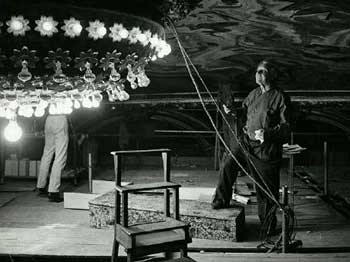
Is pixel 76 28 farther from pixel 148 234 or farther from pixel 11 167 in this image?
pixel 11 167

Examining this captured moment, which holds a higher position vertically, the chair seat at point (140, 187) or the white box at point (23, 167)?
the chair seat at point (140, 187)

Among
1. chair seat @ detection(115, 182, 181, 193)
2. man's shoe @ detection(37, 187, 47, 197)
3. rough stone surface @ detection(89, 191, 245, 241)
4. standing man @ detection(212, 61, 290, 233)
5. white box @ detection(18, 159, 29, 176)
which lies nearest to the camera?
chair seat @ detection(115, 182, 181, 193)

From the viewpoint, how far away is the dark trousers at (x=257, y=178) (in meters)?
4.94

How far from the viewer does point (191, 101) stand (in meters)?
8.85

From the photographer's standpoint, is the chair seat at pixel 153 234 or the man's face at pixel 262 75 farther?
the man's face at pixel 262 75

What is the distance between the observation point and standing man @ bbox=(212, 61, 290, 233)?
4895 mm

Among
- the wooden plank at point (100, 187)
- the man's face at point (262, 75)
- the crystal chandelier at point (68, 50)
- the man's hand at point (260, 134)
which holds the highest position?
the man's face at point (262, 75)

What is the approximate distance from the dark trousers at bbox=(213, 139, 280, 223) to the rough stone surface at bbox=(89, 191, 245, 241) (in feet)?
0.62

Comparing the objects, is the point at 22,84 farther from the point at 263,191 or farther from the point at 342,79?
the point at 342,79

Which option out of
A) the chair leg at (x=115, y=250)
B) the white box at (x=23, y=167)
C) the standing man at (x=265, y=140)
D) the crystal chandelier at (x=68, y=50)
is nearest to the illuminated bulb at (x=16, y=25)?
the crystal chandelier at (x=68, y=50)

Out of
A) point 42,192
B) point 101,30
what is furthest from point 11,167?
point 101,30

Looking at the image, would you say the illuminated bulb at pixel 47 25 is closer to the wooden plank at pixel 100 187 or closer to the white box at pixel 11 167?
the wooden plank at pixel 100 187

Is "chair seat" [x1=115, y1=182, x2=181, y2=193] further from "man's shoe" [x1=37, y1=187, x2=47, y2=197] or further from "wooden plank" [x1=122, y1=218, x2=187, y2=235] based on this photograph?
"man's shoe" [x1=37, y1=187, x2=47, y2=197]

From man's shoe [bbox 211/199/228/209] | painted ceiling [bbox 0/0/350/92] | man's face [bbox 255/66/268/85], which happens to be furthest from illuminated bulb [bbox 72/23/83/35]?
man's shoe [bbox 211/199/228/209]
